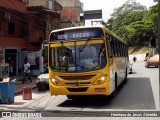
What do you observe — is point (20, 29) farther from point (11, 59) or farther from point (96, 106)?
point (96, 106)

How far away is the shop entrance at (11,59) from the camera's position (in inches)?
1123

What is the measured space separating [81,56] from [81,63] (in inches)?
10.6

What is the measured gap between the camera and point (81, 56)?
1194 centimetres

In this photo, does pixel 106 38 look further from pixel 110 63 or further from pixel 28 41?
pixel 28 41

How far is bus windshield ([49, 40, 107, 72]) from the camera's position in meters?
11.8

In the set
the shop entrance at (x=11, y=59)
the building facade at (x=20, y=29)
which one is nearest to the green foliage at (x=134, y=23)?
the building facade at (x=20, y=29)

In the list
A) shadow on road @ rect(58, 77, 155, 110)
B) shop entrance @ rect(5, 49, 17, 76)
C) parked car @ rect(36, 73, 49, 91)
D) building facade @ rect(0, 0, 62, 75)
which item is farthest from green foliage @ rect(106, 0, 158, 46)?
shadow on road @ rect(58, 77, 155, 110)

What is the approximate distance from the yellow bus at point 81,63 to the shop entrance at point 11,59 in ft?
55.3

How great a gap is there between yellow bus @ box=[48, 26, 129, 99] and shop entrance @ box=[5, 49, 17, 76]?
16843 mm

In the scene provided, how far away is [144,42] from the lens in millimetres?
82688

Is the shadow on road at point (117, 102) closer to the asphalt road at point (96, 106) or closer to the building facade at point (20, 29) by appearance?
the asphalt road at point (96, 106)

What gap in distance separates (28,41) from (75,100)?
2029 cm

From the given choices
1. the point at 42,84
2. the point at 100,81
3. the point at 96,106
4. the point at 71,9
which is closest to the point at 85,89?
the point at 100,81

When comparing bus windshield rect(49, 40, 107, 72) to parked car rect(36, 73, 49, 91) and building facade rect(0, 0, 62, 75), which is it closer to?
parked car rect(36, 73, 49, 91)
